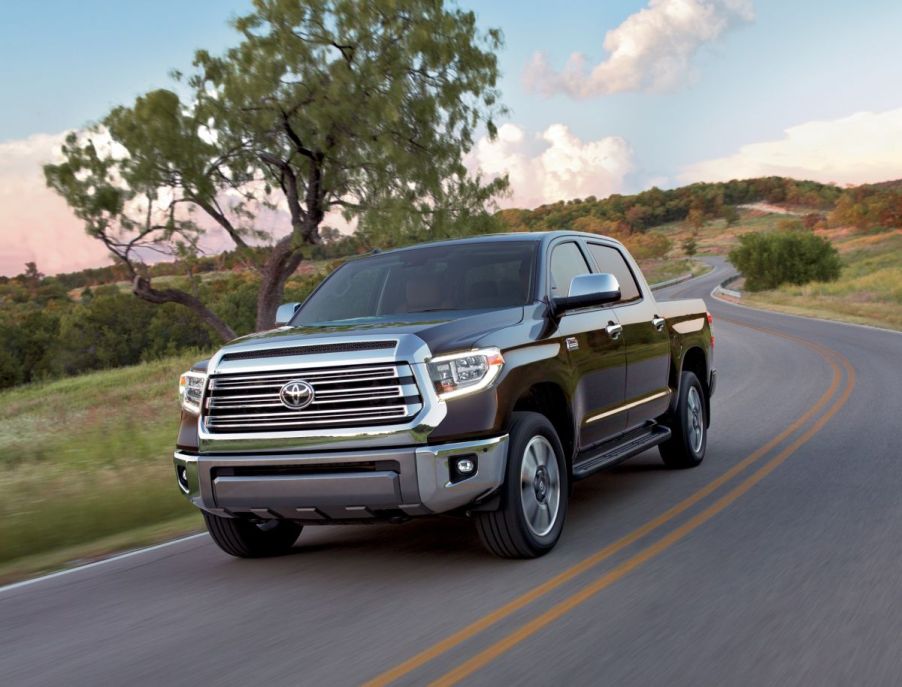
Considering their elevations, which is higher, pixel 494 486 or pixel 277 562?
pixel 494 486

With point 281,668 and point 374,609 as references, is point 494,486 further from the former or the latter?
point 281,668

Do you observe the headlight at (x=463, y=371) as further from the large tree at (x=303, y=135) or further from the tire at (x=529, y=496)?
the large tree at (x=303, y=135)

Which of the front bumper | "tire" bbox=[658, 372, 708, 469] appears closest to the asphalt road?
"tire" bbox=[658, 372, 708, 469]

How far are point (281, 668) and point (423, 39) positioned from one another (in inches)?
948

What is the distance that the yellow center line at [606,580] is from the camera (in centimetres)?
407

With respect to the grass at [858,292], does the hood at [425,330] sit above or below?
above

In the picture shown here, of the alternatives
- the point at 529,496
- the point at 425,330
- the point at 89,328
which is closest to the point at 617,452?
the point at 529,496

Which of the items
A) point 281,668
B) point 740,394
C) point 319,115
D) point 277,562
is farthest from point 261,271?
point 281,668

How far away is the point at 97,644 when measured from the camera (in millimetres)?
4816

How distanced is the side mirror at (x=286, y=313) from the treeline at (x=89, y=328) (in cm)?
7048

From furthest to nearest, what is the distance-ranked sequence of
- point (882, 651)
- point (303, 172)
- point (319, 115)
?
1. point (303, 172)
2. point (319, 115)
3. point (882, 651)

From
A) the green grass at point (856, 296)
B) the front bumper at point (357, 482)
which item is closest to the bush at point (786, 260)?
the green grass at point (856, 296)

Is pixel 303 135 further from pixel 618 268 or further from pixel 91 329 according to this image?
pixel 91 329

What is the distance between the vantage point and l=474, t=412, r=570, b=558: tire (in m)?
5.63
